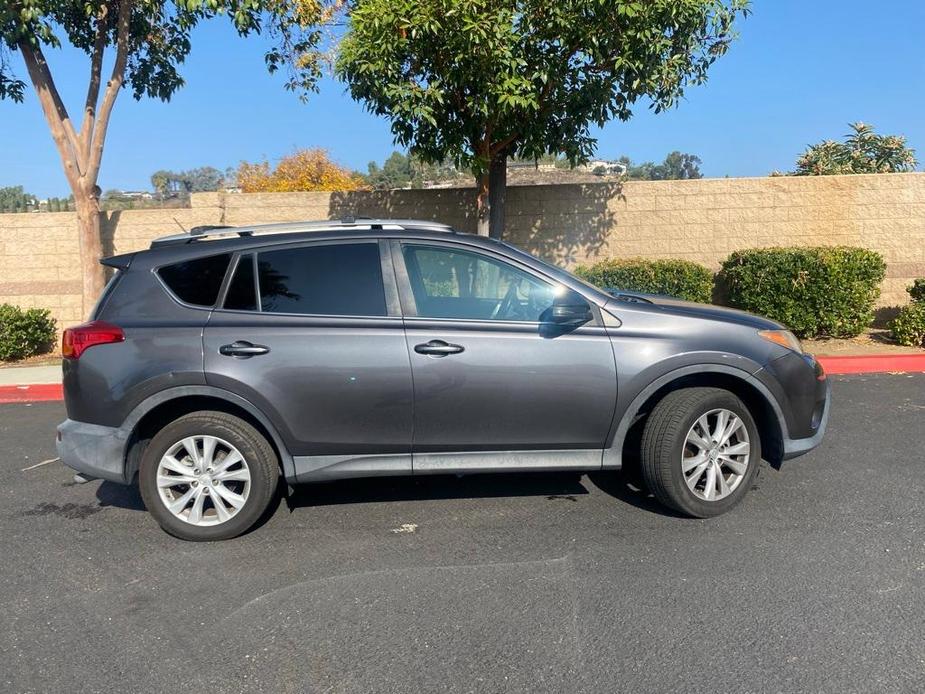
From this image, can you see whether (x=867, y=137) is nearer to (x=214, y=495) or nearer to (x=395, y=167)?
(x=214, y=495)

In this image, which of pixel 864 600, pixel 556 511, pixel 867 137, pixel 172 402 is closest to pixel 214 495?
pixel 172 402

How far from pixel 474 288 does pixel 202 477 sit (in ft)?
6.63

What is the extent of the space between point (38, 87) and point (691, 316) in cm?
975

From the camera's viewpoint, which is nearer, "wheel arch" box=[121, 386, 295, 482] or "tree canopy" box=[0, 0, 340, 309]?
"wheel arch" box=[121, 386, 295, 482]

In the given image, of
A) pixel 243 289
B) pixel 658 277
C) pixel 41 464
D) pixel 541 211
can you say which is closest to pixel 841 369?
pixel 658 277

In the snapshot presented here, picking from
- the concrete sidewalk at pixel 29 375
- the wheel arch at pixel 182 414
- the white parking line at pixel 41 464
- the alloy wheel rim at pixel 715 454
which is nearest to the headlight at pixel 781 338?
the alloy wheel rim at pixel 715 454

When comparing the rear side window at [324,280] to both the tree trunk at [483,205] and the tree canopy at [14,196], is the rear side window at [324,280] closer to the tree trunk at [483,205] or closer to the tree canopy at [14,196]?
the tree trunk at [483,205]

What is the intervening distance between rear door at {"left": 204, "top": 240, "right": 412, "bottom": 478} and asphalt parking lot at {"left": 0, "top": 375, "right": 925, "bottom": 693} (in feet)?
1.98

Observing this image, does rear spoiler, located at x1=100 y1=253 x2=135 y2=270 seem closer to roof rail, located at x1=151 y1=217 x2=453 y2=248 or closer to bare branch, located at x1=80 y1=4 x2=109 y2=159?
roof rail, located at x1=151 y1=217 x2=453 y2=248

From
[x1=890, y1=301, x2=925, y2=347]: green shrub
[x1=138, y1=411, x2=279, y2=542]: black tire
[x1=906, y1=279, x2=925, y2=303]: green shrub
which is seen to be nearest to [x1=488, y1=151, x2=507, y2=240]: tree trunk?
[x1=890, y1=301, x2=925, y2=347]: green shrub

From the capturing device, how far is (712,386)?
4.92 meters

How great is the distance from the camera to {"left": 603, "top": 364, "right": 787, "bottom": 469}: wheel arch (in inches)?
184

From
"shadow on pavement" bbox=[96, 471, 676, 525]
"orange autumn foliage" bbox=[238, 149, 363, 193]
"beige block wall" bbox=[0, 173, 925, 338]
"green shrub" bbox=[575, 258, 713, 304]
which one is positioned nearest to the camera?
"shadow on pavement" bbox=[96, 471, 676, 525]

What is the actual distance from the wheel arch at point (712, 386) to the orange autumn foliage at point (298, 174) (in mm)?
24653
